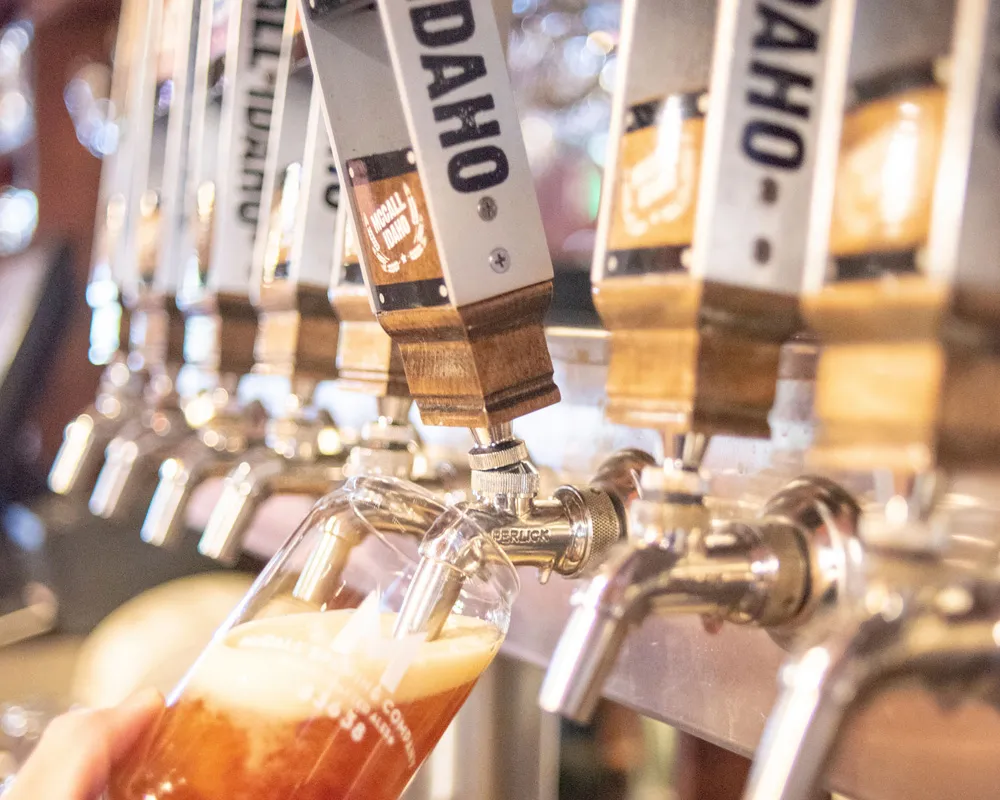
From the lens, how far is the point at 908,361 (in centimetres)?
41

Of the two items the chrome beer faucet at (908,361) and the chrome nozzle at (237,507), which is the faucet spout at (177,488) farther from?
the chrome beer faucet at (908,361)

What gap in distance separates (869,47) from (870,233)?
9 centimetres

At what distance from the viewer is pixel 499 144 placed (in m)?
0.61

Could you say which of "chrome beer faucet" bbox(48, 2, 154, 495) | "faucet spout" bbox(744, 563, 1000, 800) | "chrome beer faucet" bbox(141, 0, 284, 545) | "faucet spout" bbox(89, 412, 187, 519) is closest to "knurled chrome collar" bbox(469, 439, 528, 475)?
"faucet spout" bbox(744, 563, 1000, 800)

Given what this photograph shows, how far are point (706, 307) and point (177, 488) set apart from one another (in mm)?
689

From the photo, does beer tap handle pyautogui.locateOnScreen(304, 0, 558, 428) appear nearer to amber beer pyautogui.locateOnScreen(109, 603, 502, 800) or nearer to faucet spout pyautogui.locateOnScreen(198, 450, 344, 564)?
amber beer pyautogui.locateOnScreen(109, 603, 502, 800)

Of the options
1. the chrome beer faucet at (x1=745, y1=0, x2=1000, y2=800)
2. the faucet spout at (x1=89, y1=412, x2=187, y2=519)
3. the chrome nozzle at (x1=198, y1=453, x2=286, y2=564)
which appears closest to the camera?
the chrome beer faucet at (x1=745, y1=0, x2=1000, y2=800)

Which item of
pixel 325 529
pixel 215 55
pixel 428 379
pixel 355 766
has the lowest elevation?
pixel 355 766

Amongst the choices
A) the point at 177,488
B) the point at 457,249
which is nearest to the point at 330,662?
the point at 457,249

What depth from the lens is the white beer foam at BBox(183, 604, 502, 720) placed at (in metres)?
0.60

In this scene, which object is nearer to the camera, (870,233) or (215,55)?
(870,233)

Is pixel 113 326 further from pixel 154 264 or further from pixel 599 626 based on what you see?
pixel 599 626

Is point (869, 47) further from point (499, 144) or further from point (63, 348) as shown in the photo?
point (63, 348)

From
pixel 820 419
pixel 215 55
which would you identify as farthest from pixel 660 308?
pixel 215 55
